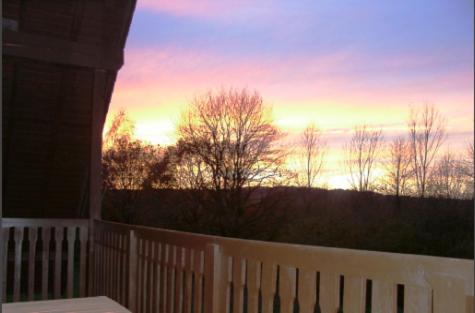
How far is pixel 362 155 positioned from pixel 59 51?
7187mm

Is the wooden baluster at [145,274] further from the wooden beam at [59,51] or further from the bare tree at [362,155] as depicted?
the bare tree at [362,155]

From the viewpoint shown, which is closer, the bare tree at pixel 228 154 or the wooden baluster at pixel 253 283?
the wooden baluster at pixel 253 283

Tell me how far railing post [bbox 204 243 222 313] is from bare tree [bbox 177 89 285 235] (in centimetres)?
932

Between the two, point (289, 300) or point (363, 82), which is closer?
point (289, 300)

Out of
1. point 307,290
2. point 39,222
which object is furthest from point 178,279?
point 39,222

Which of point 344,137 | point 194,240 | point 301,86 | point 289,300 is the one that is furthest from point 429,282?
point 301,86

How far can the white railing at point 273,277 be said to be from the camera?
1.22m

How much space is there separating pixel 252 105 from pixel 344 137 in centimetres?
244

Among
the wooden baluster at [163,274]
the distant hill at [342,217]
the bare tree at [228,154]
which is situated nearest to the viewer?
the wooden baluster at [163,274]

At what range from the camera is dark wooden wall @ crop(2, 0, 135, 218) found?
5449 millimetres

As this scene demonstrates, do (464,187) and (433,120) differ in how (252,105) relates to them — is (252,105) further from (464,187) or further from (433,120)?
(464,187)

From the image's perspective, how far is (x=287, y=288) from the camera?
1.71 meters

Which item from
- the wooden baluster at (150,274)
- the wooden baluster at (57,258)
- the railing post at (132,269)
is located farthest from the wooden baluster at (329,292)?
the wooden baluster at (57,258)

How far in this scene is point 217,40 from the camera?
1178 cm
